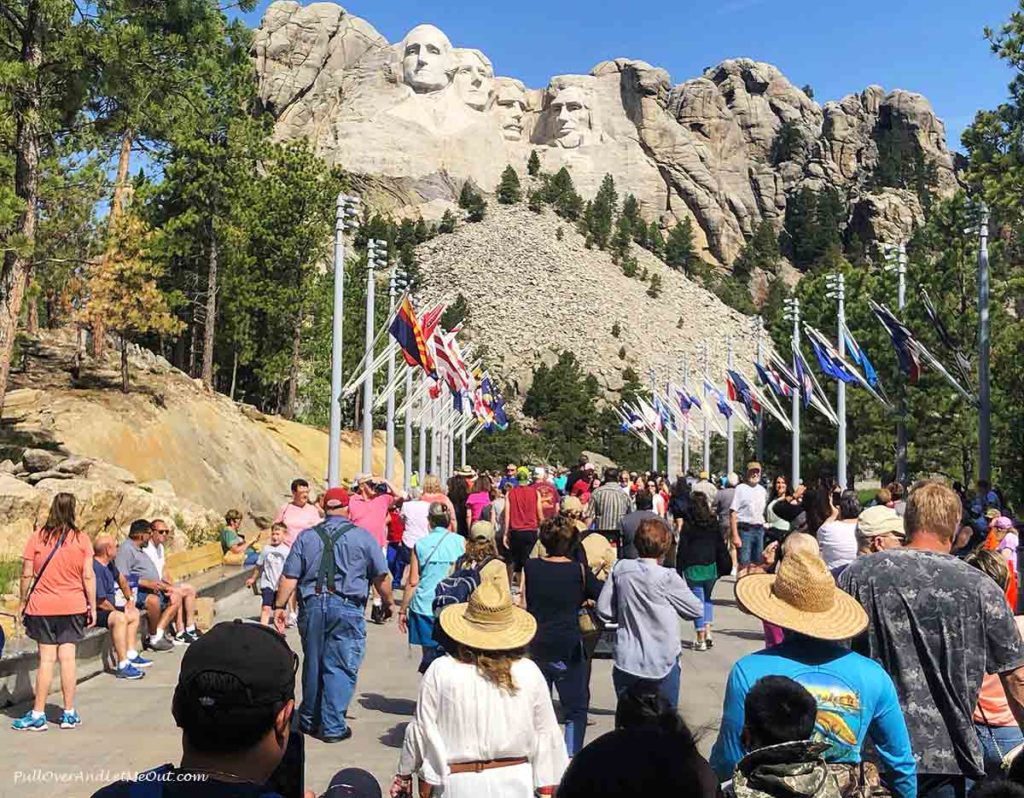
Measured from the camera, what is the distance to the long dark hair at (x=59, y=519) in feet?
28.3

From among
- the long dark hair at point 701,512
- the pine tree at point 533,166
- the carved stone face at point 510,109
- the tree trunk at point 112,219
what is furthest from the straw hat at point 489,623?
the carved stone face at point 510,109

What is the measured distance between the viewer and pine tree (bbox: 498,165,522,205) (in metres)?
143

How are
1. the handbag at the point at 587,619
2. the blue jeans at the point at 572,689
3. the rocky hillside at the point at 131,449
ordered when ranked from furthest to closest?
the rocky hillside at the point at 131,449
the handbag at the point at 587,619
the blue jeans at the point at 572,689

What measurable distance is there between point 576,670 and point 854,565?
302 cm

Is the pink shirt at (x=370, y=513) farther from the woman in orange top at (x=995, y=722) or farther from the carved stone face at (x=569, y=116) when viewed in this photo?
the carved stone face at (x=569, y=116)

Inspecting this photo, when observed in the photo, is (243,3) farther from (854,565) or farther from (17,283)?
(854,565)

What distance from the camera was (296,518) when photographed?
12.4 meters

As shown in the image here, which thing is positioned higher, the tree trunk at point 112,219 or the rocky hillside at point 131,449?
the tree trunk at point 112,219

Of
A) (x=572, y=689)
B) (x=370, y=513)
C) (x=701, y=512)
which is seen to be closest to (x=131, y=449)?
(x=370, y=513)

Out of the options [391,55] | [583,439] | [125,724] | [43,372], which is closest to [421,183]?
[391,55]

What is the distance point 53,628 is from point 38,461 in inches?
555

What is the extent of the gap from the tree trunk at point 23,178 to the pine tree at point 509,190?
126 metres

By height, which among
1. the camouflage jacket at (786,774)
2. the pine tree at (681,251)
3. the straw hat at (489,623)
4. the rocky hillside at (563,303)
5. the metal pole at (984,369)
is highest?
the pine tree at (681,251)

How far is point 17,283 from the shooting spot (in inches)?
748
